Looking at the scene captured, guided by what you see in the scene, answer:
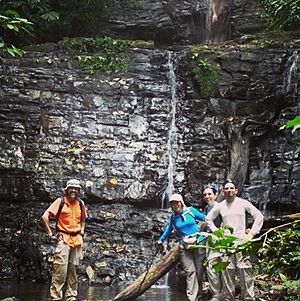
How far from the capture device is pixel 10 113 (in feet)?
37.2

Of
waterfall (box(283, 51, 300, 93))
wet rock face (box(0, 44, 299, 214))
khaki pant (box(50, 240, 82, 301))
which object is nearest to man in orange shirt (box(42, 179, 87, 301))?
khaki pant (box(50, 240, 82, 301))

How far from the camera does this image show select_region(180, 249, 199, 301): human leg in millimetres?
6418

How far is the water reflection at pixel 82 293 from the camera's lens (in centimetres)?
778

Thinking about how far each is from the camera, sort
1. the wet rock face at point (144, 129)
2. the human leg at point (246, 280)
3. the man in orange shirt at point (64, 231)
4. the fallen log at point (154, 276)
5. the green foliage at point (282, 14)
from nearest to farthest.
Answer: the human leg at point (246, 280) < the man in orange shirt at point (64, 231) < the fallen log at point (154, 276) < the wet rock face at point (144, 129) < the green foliage at point (282, 14)

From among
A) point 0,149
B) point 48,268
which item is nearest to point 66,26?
point 0,149

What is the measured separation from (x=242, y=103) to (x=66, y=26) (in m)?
5.66

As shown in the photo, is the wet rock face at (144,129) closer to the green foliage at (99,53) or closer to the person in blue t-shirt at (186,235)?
the green foliage at (99,53)

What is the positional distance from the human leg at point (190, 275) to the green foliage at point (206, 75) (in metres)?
6.39

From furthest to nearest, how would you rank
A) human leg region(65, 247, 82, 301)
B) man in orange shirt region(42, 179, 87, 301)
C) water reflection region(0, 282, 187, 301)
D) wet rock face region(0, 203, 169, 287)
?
wet rock face region(0, 203, 169, 287), water reflection region(0, 282, 187, 301), human leg region(65, 247, 82, 301), man in orange shirt region(42, 179, 87, 301)

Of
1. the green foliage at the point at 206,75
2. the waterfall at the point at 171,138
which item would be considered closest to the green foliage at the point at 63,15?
the waterfall at the point at 171,138

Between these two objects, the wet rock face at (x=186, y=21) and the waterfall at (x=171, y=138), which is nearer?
the waterfall at (x=171, y=138)

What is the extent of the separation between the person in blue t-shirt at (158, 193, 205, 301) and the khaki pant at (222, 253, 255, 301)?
498mm

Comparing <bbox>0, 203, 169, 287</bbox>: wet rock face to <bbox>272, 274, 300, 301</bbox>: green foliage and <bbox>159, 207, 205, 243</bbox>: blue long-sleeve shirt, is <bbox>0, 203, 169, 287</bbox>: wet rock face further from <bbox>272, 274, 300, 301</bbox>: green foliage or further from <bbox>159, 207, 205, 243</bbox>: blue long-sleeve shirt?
<bbox>272, 274, 300, 301</bbox>: green foliage

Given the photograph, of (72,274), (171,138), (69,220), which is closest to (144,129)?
(171,138)
